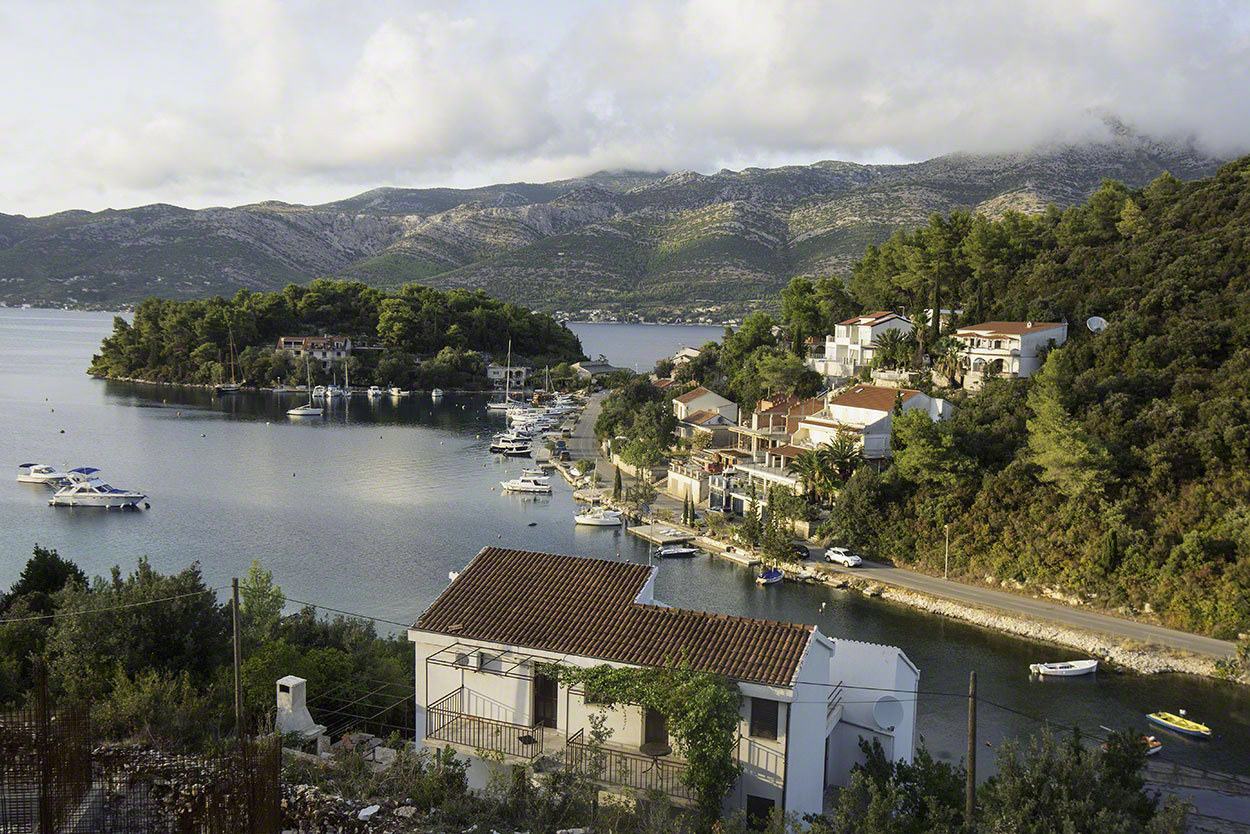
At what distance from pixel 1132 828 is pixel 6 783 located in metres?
9.93

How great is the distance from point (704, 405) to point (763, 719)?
36.5 meters

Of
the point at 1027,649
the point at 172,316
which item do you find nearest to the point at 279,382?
the point at 172,316

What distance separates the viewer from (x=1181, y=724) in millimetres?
17359

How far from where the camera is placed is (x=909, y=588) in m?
25.3

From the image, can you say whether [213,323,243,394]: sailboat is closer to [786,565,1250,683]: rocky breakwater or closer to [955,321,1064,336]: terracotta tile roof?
[955,321,1064,336]: terracotta tile roof

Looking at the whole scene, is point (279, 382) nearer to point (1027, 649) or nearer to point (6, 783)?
point (1027, 649)

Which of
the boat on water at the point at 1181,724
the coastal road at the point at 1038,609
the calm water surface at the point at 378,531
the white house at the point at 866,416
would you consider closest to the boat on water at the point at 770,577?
the calm water surface at the point at 378,531

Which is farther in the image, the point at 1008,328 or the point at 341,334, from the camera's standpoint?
the point at 341,334

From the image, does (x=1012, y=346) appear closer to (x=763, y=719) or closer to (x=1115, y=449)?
(x=1115, y=449)

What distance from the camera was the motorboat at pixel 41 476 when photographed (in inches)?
1534

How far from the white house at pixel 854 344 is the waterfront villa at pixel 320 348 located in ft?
167

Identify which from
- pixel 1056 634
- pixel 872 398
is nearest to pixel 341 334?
pixel 872 398

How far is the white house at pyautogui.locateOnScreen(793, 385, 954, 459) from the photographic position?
31.0 m

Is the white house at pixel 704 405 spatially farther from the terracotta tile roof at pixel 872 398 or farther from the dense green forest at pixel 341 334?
the dense green forest at pixel 341 334
